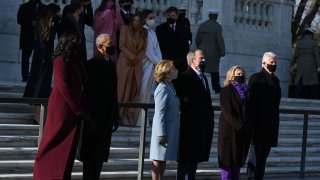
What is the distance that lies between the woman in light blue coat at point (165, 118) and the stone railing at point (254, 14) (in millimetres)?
9049

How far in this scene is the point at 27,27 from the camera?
50.0ft

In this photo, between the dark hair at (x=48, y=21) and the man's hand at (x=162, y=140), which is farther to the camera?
the dark hair at (x=48, y=21)

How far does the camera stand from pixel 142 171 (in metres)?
12.1

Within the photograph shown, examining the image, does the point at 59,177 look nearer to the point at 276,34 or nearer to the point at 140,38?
the point at 140,38

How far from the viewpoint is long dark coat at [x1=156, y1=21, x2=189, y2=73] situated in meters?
15.2

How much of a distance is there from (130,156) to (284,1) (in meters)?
9.08

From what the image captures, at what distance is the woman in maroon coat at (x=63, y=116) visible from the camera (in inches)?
372

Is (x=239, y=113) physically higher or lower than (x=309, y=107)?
higher

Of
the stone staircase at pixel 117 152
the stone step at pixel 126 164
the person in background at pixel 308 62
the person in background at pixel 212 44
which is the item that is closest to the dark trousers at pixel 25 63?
the stone staircase at pixel 117 152

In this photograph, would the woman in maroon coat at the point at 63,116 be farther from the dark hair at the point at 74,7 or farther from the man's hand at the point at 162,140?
the dark hair at the point at 74,7

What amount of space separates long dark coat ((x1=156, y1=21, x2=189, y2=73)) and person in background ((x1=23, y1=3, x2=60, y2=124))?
8.53 feet

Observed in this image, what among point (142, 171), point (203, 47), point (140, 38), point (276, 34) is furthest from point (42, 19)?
point (276, 34)

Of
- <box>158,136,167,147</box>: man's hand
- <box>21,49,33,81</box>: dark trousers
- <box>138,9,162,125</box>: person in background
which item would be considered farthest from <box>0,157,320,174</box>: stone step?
<box>21,49,33,81</box>: dark trousers

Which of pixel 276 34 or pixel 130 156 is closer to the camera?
pixel 130 156
